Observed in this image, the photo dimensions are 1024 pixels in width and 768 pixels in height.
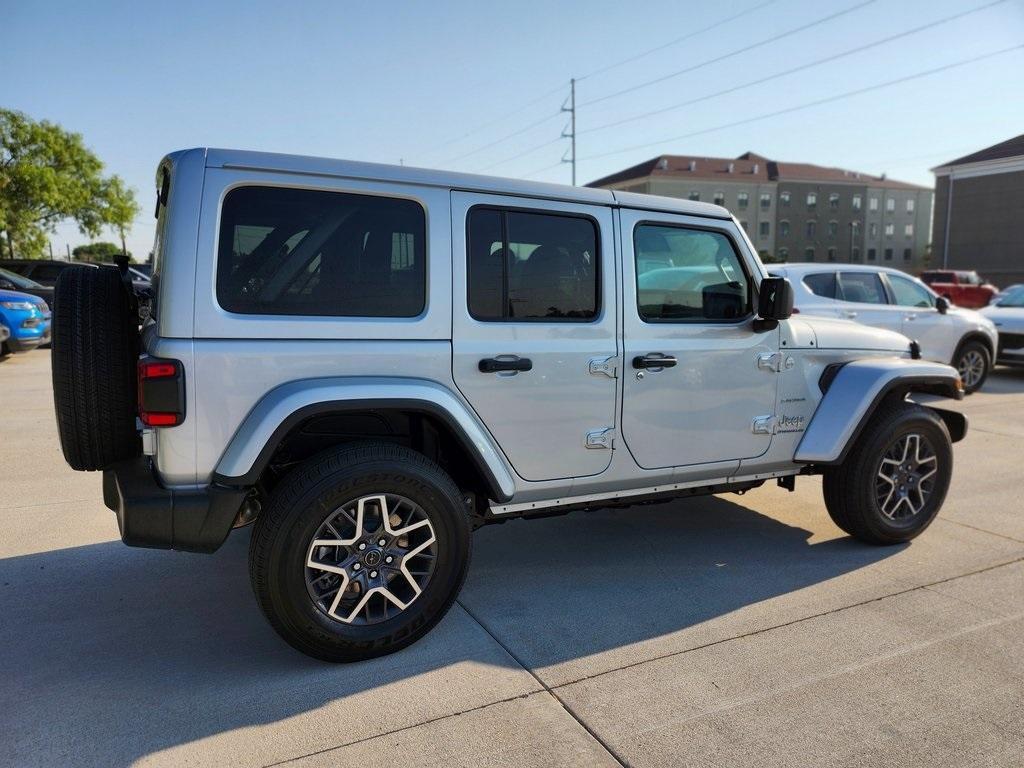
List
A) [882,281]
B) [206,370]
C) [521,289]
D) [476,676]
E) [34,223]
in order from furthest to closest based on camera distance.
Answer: [34,223] < [882,281] < [521,289] < [476,676] < [206,370]

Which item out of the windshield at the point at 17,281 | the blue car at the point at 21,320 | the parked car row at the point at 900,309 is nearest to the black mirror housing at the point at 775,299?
the parked car row at the point at 900,309

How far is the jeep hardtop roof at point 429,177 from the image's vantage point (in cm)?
278

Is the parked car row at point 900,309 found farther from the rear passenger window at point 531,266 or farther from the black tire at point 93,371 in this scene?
the black tire at point 93,371

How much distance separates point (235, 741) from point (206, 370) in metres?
1.28

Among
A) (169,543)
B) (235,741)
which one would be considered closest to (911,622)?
(235,741)

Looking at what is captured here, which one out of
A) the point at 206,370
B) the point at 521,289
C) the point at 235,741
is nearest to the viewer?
the point at 235,741

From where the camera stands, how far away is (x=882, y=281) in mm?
9727

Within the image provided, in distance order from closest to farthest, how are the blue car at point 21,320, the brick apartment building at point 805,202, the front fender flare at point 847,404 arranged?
the front fender flare at point 847,404 < the blue car at point 21,320 < the brick apartment building at point 805,202

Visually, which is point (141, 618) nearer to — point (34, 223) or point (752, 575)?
point (752, 575)

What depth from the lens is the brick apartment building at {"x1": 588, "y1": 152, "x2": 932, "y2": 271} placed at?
73312 millimetres

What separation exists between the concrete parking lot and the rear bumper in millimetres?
567

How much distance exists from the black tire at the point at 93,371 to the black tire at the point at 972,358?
419 inches

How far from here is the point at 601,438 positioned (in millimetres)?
3488

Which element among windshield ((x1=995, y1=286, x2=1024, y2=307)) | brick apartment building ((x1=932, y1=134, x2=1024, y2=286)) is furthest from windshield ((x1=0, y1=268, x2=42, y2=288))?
brick apartment building ((x1=932, y1=134, x2=1024, y2=286))
